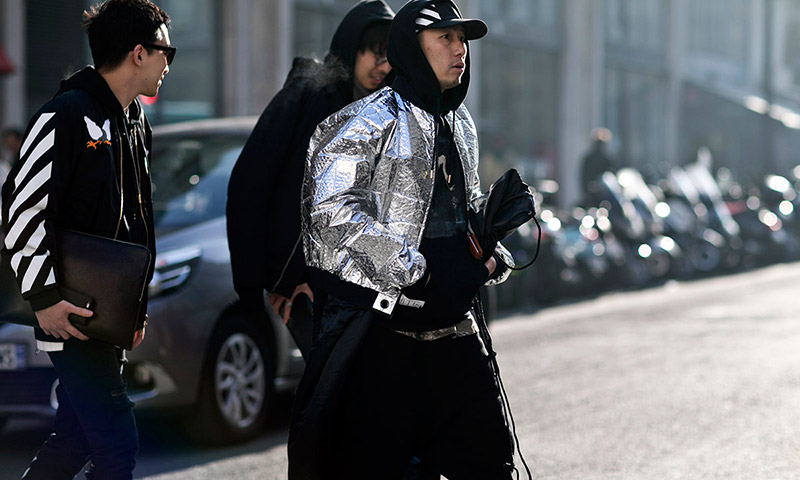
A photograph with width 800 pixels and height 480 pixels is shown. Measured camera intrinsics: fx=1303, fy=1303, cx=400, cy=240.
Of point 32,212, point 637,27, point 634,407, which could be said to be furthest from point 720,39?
point 32,212

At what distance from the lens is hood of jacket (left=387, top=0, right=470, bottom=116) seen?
12.2ft

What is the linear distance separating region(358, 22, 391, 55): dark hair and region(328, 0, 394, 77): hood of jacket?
0.02 meters

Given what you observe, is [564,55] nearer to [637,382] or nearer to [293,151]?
[637,382]

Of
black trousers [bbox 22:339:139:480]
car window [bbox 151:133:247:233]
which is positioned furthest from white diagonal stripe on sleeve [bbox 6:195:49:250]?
car window [bbox 151:133:247:233]

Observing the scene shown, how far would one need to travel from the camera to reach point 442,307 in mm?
A: 3609

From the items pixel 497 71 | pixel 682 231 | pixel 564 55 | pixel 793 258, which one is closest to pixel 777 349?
pixel 682 231

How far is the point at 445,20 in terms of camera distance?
3721mm

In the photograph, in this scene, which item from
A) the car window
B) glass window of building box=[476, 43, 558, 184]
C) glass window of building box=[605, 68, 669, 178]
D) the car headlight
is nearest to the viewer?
the car headlight

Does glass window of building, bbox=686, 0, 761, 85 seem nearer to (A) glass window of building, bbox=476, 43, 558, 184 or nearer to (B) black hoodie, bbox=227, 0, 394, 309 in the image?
(A) glass window of building, bbox=476, 43, 558, 184

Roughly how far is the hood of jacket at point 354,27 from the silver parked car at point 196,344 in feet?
6.95

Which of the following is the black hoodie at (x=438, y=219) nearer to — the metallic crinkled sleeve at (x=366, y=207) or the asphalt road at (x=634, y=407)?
the metallic crinkled sleeve at (x=366, y=207)

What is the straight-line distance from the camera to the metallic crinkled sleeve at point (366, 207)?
3545 millimetres

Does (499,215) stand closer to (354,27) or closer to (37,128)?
(354,27)

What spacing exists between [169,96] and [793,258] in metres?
10.8
